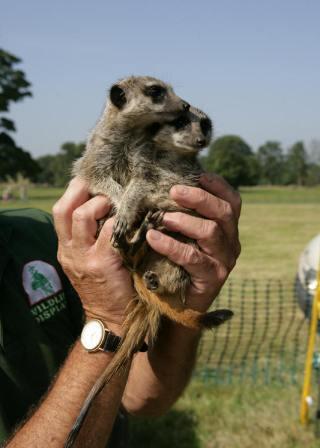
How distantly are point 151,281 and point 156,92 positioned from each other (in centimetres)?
148

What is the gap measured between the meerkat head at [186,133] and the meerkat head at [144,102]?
0.07 metres

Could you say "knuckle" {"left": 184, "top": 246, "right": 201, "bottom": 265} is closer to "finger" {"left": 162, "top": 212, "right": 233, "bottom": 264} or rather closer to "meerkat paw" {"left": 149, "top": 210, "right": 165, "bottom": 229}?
"finger" {"left": 162, "top": 212, "right": 233, "bottom": 264}

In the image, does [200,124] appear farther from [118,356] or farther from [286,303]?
[286,303]

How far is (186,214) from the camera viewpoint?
117 inches

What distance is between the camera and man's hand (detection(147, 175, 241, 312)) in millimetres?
2895

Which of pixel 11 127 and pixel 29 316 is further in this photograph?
pixel 11 127

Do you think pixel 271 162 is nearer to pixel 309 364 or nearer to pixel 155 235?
pixel 309 364

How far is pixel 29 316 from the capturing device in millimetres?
3469

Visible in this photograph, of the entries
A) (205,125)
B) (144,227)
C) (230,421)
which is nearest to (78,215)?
(144,227)

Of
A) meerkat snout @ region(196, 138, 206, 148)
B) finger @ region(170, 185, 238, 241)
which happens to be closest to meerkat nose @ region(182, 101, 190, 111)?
meerkat snout @ region(196, 138, 206, 148)

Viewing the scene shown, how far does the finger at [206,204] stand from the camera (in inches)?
116

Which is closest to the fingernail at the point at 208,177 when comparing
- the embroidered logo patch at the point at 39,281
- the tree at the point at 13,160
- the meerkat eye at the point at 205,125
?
the meerkat eye at the point at 205,125

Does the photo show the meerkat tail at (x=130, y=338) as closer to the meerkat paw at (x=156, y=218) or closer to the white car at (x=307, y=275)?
the meerkat paw at (x=156, y=218)

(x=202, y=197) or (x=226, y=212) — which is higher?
(x=202, y=197)
